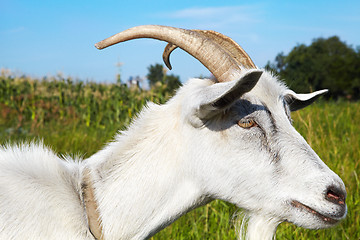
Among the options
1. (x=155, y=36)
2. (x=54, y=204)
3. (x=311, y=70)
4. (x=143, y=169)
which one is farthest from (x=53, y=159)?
(x=311, y=70)

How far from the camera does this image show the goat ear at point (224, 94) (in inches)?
68.1

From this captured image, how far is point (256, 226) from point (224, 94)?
0.86 m

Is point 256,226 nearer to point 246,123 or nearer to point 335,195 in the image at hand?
point 335,195

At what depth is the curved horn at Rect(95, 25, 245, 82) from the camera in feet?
6.82

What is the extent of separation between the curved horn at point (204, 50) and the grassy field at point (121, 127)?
0.79 m

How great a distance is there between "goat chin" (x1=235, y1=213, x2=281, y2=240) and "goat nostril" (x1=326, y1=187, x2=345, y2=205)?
1.06ft

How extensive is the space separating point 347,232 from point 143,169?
218 centimetres

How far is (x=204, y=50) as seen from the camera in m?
2.08

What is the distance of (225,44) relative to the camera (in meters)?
2.35

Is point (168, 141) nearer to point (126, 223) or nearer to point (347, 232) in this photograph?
point (126, 223)

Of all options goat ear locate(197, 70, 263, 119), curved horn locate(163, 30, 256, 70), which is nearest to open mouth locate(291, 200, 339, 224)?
goat ear locate(197, 70, 263, 119)

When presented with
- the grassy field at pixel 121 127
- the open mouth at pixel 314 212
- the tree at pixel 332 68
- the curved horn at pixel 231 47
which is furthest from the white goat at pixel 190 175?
the tree at pixel 332 68

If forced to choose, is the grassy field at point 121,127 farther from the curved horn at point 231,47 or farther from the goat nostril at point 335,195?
the curved horn at point 231,47

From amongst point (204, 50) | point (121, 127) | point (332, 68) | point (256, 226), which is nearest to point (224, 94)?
point (204, 50)
